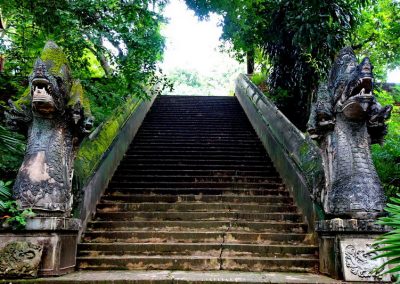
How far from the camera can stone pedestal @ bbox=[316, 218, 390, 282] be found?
377 cm

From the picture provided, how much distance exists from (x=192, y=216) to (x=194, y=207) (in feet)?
0.90

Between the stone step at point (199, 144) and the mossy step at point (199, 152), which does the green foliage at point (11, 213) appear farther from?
the stone step at point (199, 144)

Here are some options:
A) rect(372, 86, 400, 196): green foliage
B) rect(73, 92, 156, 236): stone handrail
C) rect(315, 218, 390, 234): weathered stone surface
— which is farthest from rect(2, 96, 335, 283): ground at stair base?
rect(372, 86, 400, 196): green foliage

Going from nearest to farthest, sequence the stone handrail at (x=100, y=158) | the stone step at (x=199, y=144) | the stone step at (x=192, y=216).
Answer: the stone handrail at (x=100, y=158) → the stone step at (x=192, y=216) → the stone step at (x=199, y=144)

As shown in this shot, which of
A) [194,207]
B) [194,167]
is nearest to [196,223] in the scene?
[194,207]

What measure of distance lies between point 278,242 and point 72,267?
2.79 metres

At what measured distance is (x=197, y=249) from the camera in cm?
493

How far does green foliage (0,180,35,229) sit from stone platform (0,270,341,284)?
1.86 feet

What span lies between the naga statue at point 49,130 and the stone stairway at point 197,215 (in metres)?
1.13

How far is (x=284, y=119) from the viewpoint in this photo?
24.4 feet

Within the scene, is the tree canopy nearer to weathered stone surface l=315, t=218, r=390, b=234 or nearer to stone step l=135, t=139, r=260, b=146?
stone step l=135, t=139, r=260, b=146

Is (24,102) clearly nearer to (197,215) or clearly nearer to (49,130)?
(49,130)

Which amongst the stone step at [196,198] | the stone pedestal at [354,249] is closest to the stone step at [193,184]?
the stone step at [196,198]

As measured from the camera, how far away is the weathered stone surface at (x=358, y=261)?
3760mm
